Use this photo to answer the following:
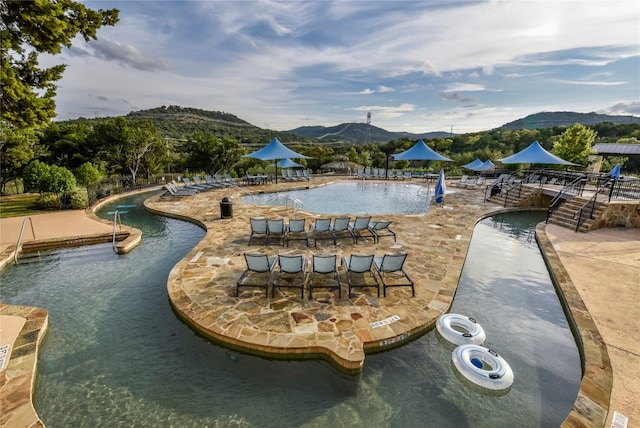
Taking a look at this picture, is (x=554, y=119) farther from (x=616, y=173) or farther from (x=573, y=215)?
(x=573, y=215)

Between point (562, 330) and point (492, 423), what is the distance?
279 centimetres

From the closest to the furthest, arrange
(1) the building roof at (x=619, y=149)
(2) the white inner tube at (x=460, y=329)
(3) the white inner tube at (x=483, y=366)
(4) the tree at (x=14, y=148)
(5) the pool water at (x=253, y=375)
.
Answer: (5) the pool water at (x=253, y=375) < (3) the white inner tube at (x=483, y=366) < (2) the white inner tube at (x=460, y=329) < (4) the tree at (x=14, y=148) < (1) the building roof at (x=619, y=149)

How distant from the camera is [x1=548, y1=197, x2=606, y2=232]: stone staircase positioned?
10219 millimetres

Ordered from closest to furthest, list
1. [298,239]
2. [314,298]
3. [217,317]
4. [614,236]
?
[217,317]
[314,298]
[298,239]
[614,236]

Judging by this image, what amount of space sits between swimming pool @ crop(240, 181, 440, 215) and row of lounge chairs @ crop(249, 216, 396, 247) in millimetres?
3572

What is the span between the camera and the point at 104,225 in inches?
388

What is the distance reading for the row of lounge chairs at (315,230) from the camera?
8.34 metres

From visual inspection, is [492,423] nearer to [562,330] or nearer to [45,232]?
[562,330]

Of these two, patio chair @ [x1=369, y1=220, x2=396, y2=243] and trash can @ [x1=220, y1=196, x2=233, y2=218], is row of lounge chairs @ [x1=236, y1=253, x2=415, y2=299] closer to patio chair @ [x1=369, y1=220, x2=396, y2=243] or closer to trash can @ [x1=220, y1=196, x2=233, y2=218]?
patio chair @ [x1=369, y1=220, x2=396, y2=243]

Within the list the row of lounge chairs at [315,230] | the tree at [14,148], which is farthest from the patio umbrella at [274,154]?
the tree at [14,148]

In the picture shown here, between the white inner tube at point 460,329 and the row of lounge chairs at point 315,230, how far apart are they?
3858mm

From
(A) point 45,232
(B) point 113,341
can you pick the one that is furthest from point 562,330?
(A) point 45,232

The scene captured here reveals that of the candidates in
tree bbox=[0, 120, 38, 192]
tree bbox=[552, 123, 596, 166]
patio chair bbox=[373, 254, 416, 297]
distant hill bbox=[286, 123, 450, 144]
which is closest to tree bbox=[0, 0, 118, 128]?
patio chair bbox=[373, 254, 416, 297]

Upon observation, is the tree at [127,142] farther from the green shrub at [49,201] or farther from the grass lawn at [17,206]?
the green shrub at [49,201]
